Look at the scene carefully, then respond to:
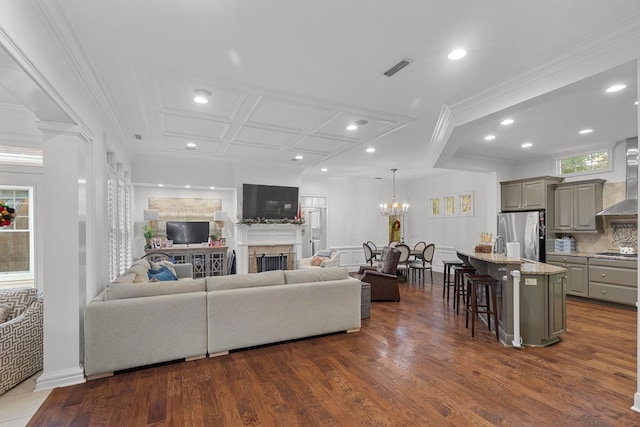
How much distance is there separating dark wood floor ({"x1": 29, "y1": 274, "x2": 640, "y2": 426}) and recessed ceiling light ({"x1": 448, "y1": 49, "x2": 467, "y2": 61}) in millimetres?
2920

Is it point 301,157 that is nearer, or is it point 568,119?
point 568,119

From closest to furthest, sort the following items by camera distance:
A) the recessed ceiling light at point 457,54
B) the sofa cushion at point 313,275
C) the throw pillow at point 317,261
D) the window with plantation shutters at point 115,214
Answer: the recessed ceiling light at point 457,54, the sofa cushion at point 313,275, the window with plantation shutters at point 115,214, the throw pillow at point 317,261

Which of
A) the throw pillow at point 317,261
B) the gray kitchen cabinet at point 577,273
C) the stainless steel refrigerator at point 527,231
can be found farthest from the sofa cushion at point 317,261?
the gray kitchen cabinet at point 577,273

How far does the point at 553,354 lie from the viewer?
136 inches

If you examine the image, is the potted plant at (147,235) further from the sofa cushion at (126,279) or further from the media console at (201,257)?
the sofa cushion at (126,279)

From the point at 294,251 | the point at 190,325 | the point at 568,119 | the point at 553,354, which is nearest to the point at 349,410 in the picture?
the point at 190,325

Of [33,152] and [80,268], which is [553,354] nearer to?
[80,268]

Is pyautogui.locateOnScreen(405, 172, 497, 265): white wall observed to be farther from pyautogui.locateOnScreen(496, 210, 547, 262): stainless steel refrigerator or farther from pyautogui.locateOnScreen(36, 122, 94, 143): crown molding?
pyautogui.locateOnScreen(36, 122, 94, 143): crown molding

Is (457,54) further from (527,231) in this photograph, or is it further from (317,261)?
(317,261)

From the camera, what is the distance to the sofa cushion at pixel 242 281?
3543mm

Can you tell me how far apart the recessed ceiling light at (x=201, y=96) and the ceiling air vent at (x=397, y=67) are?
1966 mm

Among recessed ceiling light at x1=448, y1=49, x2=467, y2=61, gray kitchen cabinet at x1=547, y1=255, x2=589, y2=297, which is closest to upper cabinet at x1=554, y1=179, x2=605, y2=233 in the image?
gray kitchen cabinet at x1=547, y1=255, x2=589, y2=297

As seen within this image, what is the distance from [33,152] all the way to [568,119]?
7.41 m

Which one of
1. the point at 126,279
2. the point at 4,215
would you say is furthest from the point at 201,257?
the point at 4,215
